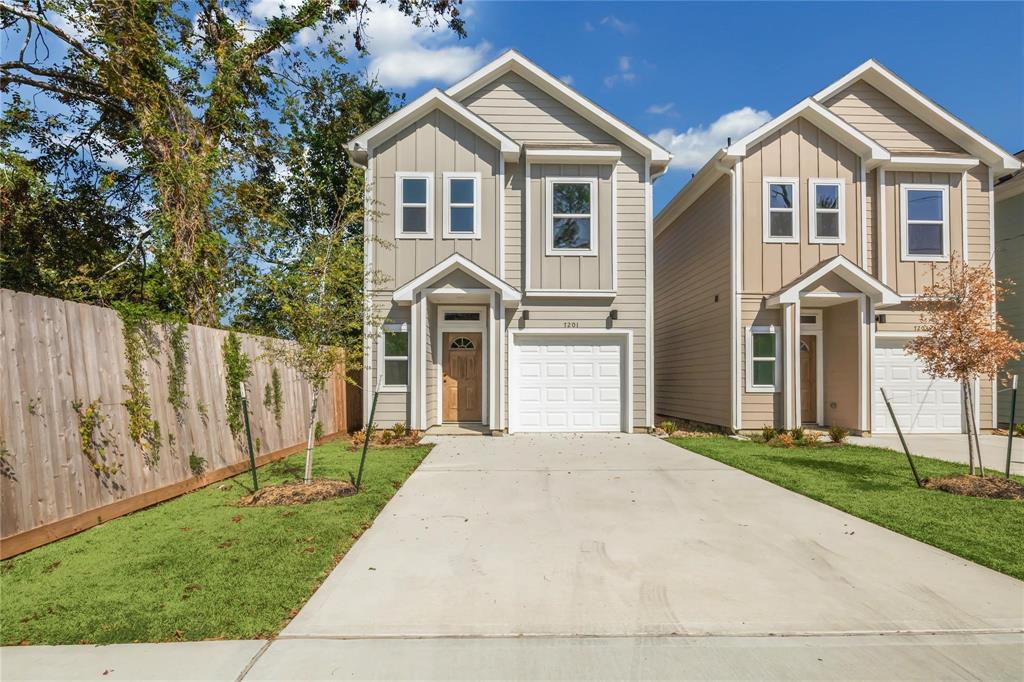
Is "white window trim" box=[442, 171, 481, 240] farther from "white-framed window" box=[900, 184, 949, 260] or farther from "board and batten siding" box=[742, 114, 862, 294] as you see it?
"white-framed window" box=[900, 184, 949, 260]

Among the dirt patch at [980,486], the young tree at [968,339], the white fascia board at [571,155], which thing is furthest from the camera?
the white fascia board at [571,155]

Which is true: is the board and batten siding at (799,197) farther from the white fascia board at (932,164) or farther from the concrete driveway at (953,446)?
the concrete driveway at (953,446)

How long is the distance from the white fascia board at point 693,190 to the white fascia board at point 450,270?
578 centimetres

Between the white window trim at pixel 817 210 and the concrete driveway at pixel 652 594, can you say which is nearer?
the concrete driveway at pixel 652 594

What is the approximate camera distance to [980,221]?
1360cm

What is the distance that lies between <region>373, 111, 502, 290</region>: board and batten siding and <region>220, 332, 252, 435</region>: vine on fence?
4.67 meters

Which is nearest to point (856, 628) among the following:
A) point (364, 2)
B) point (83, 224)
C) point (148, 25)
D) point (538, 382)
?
point (538, 382)

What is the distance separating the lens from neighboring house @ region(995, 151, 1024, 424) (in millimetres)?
14391

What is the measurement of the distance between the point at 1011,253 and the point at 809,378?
6.66m

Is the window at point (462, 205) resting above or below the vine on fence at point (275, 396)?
above

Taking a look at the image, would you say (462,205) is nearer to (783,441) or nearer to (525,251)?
(525,251)

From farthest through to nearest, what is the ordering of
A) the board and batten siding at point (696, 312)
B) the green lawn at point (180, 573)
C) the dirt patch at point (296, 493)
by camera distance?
the board and batten siding at point (696, 312) < the dirt patch at point (296, 493) < the green lawn at point (180, 573)

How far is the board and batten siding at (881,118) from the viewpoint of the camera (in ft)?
46.3

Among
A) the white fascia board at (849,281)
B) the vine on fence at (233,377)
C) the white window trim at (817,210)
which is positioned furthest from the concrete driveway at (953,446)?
the vine on fence at (233,377)
